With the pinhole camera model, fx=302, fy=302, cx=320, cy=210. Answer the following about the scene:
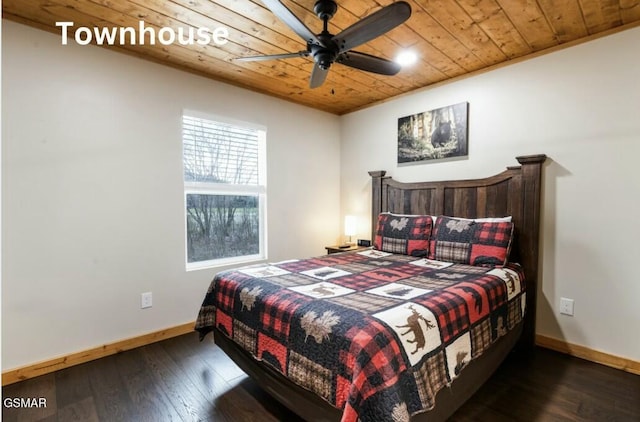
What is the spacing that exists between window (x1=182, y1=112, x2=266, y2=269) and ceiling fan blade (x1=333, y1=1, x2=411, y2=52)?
5.85ft

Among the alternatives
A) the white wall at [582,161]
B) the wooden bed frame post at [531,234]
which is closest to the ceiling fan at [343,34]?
the white wall at [582,161]

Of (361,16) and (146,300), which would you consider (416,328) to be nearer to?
(361,16)

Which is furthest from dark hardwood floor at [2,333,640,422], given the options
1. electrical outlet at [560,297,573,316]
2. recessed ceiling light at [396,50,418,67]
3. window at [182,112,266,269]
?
recessed ceiling light at [396,50,418,67]

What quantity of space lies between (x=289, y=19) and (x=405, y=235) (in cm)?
205

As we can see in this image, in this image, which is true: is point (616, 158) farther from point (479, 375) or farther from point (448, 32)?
point (479, 375)

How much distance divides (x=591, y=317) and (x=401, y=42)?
2543 millimetres

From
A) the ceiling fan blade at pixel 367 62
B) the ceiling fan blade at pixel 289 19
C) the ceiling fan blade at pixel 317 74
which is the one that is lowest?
the ceiling fan blade at pixel 317 74

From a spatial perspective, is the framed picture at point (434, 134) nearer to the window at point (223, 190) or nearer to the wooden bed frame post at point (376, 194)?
the wooden bed frame post at point (376, 194)

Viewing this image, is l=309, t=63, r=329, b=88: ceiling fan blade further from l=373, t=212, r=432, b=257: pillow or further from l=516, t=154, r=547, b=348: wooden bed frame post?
l=516, t=154, r=547, b=348: wooden bed frame post

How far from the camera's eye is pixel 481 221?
8.31ft

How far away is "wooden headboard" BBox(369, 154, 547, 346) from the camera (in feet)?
8.18

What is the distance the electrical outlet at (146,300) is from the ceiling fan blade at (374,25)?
246 cm

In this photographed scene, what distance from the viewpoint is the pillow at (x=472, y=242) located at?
2334 millimetres

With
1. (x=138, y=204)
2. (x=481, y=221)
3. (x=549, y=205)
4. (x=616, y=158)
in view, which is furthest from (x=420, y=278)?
(x=138, y=204)
